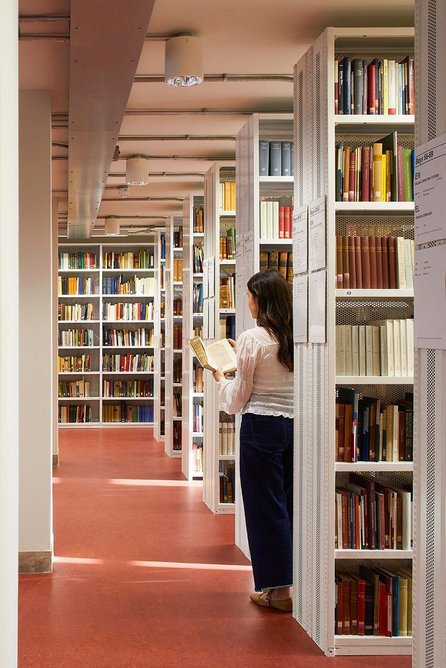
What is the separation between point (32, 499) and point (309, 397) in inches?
87.5

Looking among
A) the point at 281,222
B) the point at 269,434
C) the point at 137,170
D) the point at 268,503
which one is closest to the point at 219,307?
the point at 137,170

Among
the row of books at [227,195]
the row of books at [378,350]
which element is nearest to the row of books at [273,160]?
the row of books at [227,195]

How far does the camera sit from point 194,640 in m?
4.44

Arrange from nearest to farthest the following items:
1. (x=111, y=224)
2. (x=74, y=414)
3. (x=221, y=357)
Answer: (x=221, y=357), (x=111, y=224), (x=74, y=414)

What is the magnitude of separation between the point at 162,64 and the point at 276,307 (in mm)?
1642

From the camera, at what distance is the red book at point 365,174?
14.2 ft

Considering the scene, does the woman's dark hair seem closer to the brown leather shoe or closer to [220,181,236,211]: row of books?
the brown leather shoe

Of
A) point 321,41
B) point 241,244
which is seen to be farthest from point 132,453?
point 321,41

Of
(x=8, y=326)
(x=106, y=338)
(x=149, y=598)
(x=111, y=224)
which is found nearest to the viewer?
(x=8, y=326)

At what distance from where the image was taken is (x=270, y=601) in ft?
16.3

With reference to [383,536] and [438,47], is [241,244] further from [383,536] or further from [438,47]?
[438,47]

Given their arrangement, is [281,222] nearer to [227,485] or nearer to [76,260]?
[227,485]

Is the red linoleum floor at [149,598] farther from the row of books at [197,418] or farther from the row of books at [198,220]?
the row of books at [198,220]

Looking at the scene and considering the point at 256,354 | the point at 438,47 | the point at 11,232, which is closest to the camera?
the point at 11,232
